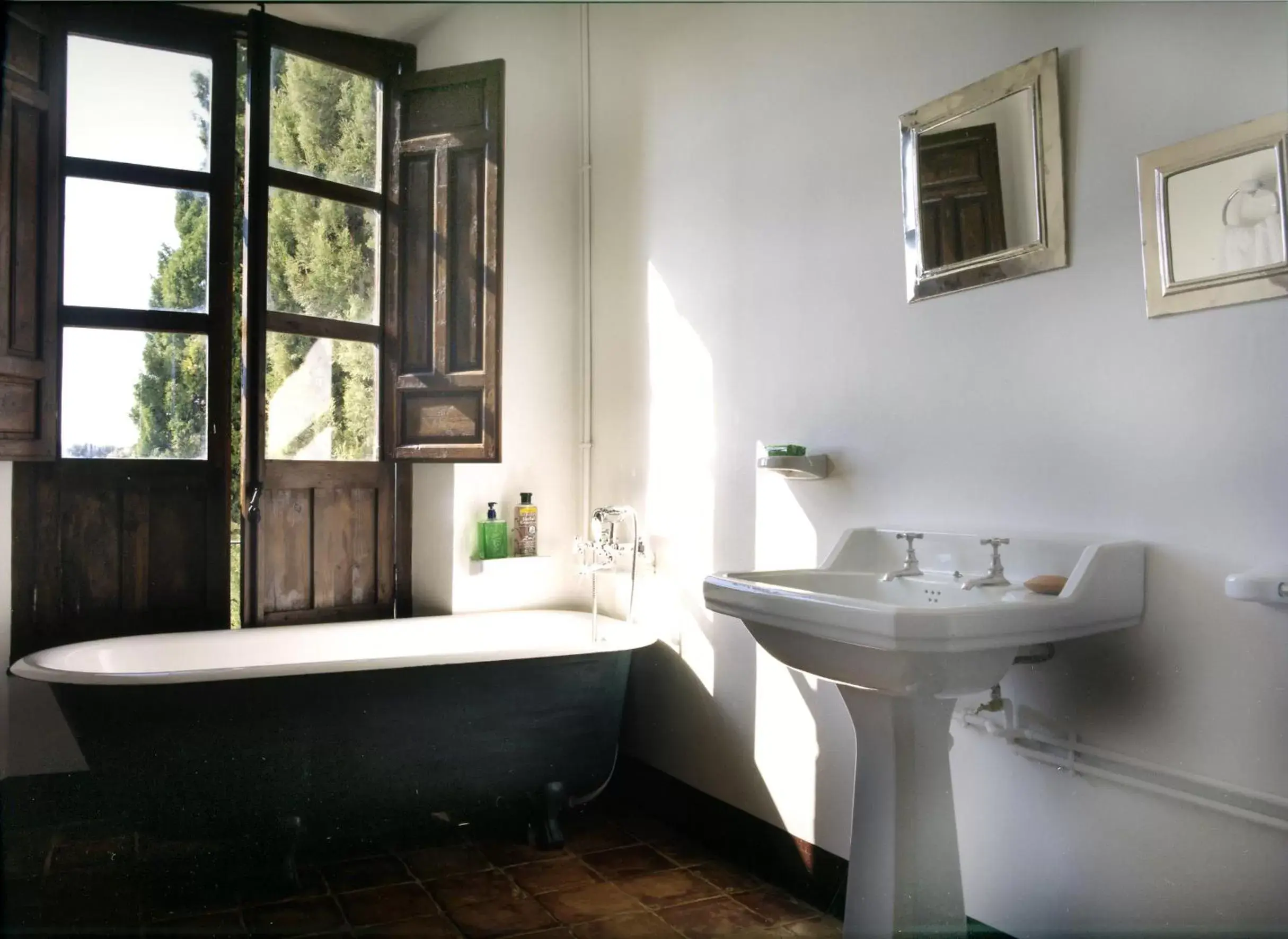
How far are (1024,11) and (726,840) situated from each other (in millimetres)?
2174

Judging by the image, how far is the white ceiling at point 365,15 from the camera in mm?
3234

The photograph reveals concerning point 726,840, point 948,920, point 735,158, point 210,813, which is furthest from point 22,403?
point 948,920

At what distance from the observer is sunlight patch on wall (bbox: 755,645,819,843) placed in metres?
2.34

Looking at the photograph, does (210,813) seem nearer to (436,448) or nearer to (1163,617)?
(436,448)

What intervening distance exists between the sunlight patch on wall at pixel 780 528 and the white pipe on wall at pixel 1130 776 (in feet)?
2.00

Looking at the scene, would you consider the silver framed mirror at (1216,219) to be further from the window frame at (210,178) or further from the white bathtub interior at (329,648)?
the window frame at (210,178)

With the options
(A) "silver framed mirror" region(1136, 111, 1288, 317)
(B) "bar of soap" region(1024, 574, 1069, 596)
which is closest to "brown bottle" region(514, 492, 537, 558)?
(B) "bar of soap" region(1024, 574, 1069, 596)

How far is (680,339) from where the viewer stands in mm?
2895

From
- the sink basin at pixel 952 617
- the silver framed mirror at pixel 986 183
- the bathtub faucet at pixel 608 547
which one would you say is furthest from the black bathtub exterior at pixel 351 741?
the silver framed mirror at pixel 986 183

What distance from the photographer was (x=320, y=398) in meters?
3.31

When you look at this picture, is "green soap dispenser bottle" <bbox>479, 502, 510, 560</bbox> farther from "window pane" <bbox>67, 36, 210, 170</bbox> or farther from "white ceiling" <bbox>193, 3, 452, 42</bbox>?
"white ceiling" <bbox>193, 3, 452, 42</bbox>

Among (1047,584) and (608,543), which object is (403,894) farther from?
(1047,584)

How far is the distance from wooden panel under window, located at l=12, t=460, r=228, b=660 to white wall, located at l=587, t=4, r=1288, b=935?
142cm

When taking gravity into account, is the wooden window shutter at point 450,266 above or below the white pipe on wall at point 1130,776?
above
